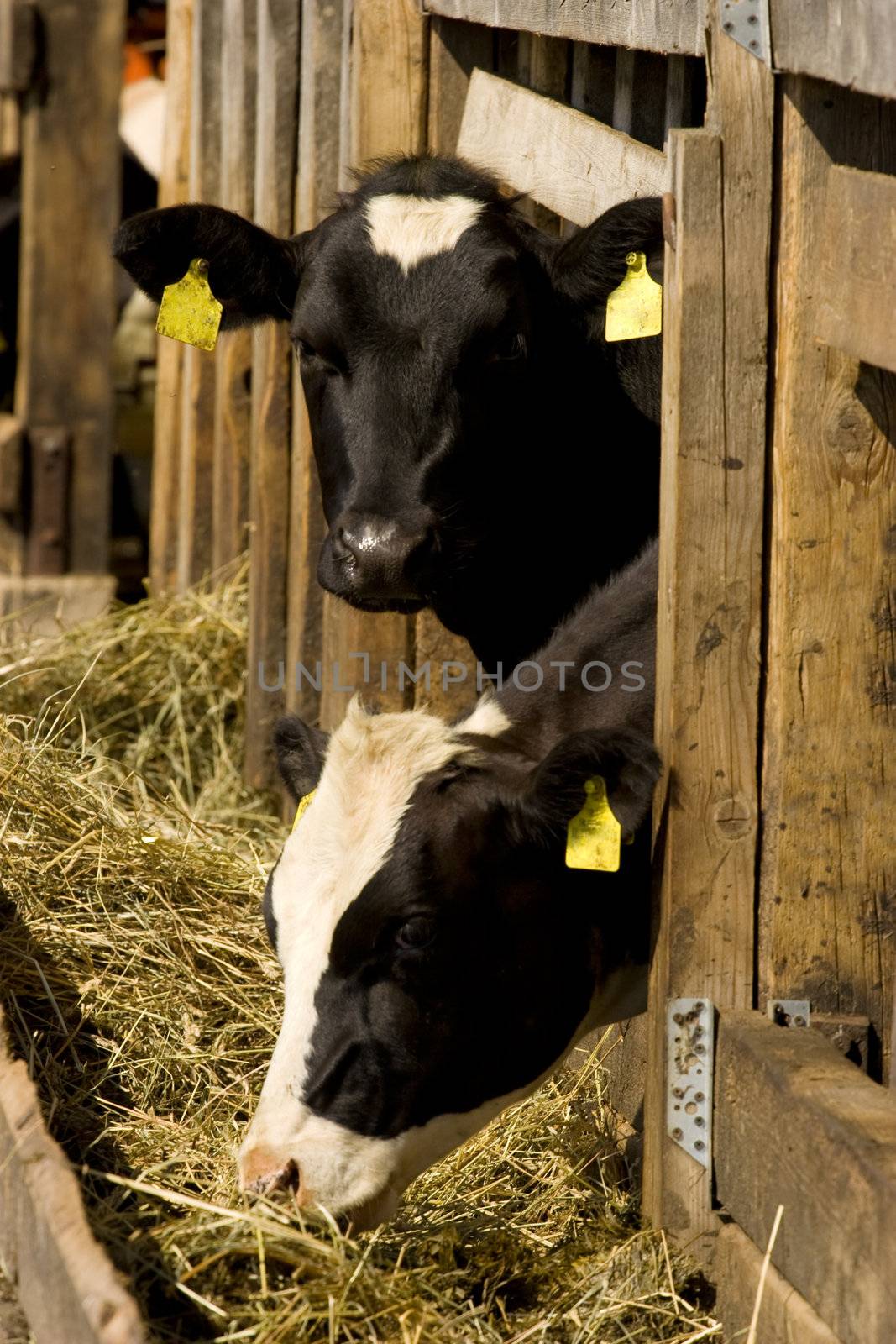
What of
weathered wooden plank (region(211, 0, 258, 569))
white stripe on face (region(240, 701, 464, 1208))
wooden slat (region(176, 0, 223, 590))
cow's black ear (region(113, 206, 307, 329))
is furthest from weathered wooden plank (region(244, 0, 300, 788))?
white stripe on face (region(240, 701, 464, 1208))

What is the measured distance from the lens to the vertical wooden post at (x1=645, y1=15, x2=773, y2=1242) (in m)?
2.82

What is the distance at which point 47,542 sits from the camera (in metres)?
8.12

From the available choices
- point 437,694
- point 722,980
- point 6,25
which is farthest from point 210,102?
point 722,980

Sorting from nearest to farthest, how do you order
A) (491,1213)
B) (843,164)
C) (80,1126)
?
(843,164) → (491,1213) → (80,1126)

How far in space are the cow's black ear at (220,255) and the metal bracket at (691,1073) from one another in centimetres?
251

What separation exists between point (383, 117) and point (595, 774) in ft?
8.40

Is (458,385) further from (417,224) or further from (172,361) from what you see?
(172,361)

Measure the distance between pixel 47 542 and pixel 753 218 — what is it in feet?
19.0

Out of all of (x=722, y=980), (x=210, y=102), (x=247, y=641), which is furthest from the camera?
(x=210, y=102)

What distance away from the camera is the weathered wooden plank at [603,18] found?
329 cm

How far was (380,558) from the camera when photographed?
4.04 meters

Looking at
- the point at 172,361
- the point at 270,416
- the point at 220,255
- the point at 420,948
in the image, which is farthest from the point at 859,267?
the point at 172,361

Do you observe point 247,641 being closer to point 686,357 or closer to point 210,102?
point 210,102

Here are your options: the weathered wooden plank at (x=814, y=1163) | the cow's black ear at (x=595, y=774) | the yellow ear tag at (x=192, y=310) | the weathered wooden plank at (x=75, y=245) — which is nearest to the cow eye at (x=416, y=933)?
the cow's black ear at (x=595, y=774)
